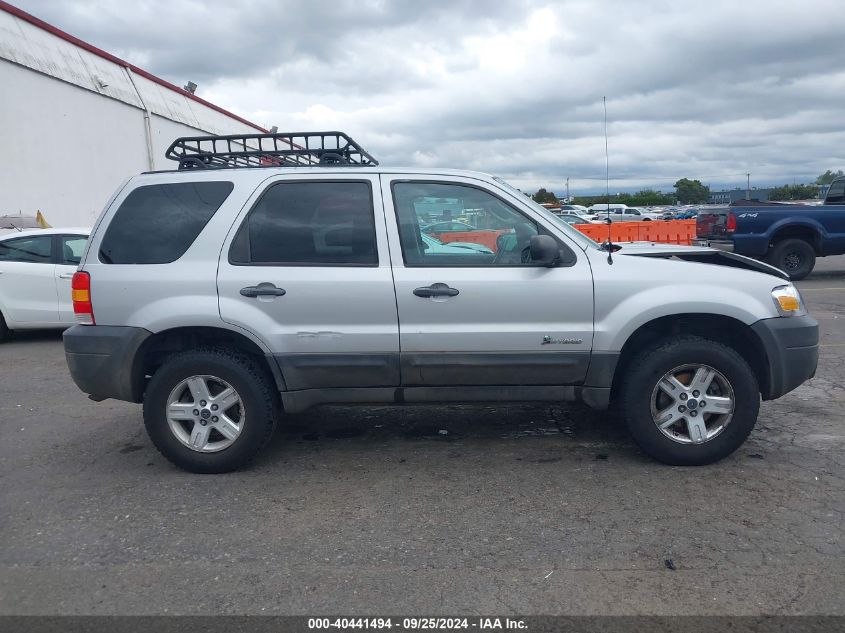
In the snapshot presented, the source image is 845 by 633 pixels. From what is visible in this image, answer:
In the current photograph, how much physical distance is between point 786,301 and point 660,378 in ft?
3.05

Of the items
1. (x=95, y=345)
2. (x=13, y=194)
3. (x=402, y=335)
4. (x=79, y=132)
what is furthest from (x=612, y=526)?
(x=79, y=132)

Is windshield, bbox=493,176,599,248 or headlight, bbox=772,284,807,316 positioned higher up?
windshield, bbox=493,176,599,248

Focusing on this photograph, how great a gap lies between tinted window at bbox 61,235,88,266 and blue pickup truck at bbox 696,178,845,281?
35.7ft

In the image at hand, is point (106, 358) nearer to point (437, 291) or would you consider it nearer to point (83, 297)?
point (83, 297)

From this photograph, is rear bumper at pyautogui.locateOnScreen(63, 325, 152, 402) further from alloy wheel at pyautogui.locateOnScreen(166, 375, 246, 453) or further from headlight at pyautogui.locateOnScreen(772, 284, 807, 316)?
headlight at pyautogui.locateOnScreen(772, 284, 807, 316)

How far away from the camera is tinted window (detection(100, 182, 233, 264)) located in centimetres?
467

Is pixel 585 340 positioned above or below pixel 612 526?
above

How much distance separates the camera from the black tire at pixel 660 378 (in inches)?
177

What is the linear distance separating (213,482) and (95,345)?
113 cm

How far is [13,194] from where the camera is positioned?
52.2ft

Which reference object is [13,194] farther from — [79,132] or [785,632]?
[785,632]

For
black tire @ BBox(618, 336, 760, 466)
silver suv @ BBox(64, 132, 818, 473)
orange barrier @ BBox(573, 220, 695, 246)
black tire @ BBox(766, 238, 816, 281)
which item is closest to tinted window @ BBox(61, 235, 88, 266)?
silver suv @ BBox(64, 132, 818, 473)

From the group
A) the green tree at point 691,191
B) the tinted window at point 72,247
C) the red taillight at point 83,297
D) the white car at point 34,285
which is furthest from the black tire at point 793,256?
the green tree at point 691,191

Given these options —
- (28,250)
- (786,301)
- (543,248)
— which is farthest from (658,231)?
(543,248)
